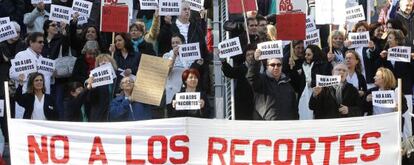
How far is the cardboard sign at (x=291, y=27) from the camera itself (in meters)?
15.4

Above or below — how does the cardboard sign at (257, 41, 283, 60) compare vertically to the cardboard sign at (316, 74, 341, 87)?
above

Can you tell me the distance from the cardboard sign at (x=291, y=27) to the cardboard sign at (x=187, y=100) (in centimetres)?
173

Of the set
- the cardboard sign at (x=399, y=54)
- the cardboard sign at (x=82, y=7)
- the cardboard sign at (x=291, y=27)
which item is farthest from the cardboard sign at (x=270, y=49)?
the cardboard sign at (x=82, y=7)

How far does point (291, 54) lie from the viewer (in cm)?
1556

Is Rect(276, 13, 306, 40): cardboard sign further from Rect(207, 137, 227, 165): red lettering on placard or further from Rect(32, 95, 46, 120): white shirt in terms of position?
Rect(32, 95, 46, 120): white shirt

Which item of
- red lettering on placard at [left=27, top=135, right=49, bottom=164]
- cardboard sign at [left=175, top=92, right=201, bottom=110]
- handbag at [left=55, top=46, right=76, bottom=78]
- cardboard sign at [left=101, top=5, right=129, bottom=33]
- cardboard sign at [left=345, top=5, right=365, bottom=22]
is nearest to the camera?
red lettering on placard at [left=27, top=135, right=49, bottom=164]

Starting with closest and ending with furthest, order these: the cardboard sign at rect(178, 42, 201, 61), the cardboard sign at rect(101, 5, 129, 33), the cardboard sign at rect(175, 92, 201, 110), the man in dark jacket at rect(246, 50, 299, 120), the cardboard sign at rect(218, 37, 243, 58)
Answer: the cardboard sign at rect(175, 92, 201, 110), the man in dark jacket at rect(246, 50, 299, 120), the cardboard sign at rect(218, 37, 243, 58), the cardboard sign at rect(178, 42, 201, 61), the cardboard sign at rect(101, 5, 129, 33)

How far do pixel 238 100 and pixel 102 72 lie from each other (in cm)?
164

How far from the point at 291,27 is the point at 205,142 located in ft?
10.3

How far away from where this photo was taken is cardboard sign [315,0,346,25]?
637 inches

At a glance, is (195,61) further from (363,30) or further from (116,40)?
(363,30)

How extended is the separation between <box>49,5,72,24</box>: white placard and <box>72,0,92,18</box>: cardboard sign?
0.09m

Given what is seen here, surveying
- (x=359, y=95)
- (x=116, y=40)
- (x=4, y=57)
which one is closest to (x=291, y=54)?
(x=359, y=95)

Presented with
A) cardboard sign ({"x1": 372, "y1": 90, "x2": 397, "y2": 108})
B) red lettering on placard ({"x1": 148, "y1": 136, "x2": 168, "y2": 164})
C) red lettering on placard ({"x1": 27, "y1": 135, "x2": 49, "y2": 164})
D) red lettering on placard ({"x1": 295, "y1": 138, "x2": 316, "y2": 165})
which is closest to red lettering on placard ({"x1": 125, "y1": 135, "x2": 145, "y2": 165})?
red lettering on placard ({"x1": 148, "y1": 136, "x2": 168, "y2": 164})
